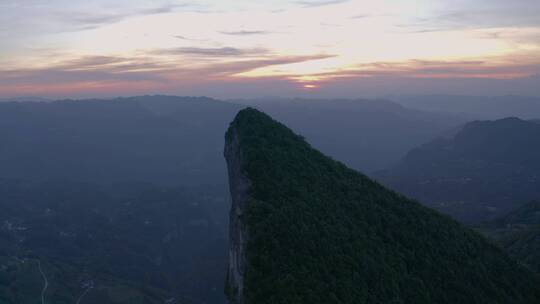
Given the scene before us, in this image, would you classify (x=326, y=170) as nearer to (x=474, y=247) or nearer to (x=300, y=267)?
(x=474, y=247)

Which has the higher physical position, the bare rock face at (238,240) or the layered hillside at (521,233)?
the bare rock face at (238,240)

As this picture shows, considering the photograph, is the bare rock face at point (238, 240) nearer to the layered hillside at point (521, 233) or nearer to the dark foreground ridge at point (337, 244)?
the dark foreground ridge at point (337, 244)

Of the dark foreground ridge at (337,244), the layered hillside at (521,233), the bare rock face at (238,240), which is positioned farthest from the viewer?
the layered hillside at (521,233)

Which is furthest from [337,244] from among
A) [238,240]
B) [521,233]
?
[521,233]

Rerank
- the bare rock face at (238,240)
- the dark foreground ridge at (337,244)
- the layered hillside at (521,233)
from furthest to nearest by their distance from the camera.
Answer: the layered hillside at (521,233) → the bare rock face at (238,240) → the dark foreground ridge at (337,244)

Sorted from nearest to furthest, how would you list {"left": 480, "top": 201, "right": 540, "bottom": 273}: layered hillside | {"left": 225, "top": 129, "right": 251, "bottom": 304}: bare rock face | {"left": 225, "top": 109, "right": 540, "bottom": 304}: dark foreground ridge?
{"left": 225, "top": 109, "right": 540, "bottom": 304}: dark foreground ridge → {"left": 225, "top": 129, "right": 251, "bottom": 304}: bare rock face → {"left": 480, "top": 201, "right": 540, "bottom": 273}: layered hillside

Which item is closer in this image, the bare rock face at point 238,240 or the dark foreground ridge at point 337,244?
the dark foreground ridge at point 337,244

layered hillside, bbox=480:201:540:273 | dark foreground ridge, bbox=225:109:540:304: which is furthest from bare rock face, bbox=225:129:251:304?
layered hillside, bbox=480:201:540:273

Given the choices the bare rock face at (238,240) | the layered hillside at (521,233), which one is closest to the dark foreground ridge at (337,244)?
the bare rock face at (238,240)

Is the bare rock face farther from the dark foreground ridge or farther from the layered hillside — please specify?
the layered hillside

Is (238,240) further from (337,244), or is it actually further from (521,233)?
(521,233)
